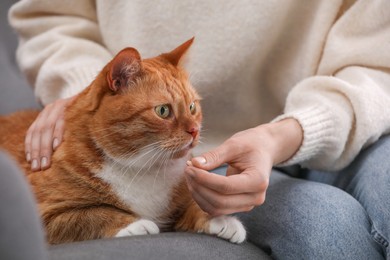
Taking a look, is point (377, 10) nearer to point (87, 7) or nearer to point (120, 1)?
point (120, 1)

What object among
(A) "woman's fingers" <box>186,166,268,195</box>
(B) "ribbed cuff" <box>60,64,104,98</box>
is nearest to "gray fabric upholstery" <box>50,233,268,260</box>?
(A) "woman's fingers" <box>186,166,268,195</box>

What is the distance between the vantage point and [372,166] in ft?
3.72

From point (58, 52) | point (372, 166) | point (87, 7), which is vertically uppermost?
point (87, 7)

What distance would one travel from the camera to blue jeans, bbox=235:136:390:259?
3.17 feet

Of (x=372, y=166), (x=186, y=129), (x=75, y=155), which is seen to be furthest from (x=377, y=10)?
(x=75, y=155)

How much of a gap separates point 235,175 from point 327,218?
0.82 ft

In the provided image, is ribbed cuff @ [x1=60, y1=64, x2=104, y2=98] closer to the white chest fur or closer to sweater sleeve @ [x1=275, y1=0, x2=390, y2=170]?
the white chest fur

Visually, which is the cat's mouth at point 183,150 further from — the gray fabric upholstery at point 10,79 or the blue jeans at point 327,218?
the gray fabric upholstery at point 10,79

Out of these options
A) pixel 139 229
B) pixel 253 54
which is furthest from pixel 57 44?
pixel 139 229

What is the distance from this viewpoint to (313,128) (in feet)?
3.74

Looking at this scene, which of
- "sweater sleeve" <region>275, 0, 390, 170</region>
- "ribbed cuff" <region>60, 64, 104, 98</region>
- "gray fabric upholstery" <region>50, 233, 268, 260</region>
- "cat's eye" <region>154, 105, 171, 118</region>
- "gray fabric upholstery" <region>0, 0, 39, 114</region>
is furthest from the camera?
"gray fabric upholstery" <region>0, 0, 39, 114</region>

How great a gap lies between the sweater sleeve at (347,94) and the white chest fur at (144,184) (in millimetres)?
332

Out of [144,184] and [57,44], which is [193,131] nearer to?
[144,184]

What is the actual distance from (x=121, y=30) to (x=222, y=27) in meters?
0.30
